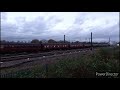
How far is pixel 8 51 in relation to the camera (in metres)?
15.0
